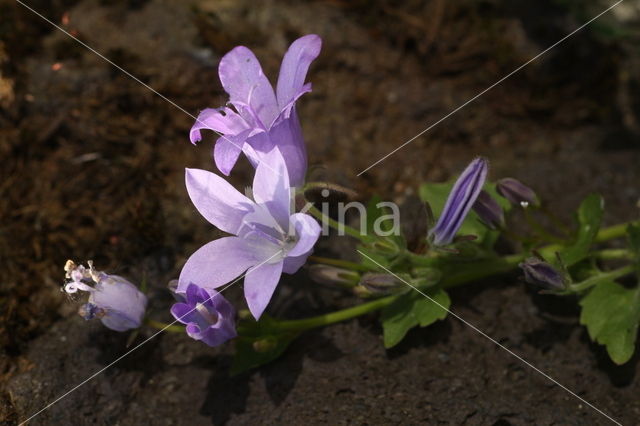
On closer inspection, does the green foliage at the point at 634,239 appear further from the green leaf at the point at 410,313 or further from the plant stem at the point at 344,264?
the plant stem at the point at 344,264

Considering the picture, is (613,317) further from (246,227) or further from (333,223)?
(246,227)

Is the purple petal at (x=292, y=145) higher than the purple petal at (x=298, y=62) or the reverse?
the reverse

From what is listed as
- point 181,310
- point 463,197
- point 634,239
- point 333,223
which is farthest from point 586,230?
point 181,310

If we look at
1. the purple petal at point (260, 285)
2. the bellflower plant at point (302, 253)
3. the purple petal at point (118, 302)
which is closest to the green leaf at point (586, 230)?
the bellflower plant at point (302, 253)

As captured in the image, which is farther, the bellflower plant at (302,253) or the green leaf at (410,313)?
the green leaf at (410,313)

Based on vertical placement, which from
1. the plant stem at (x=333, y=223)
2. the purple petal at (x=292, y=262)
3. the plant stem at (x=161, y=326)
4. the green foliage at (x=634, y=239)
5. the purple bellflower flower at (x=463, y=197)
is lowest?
the plant stem at (x=161, y=326)

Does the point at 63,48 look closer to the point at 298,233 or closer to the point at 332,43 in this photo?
the point at 332,43

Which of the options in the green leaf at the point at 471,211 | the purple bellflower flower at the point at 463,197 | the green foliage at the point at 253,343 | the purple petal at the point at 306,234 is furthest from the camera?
the green leaf at the point at 471,211
